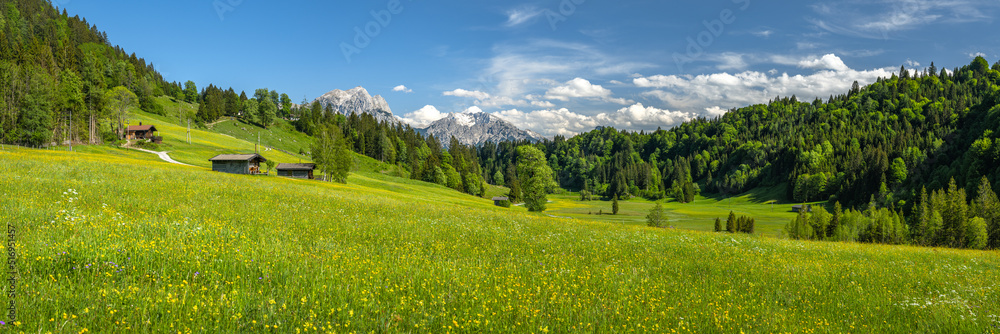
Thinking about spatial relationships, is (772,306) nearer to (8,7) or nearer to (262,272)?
(262,272)

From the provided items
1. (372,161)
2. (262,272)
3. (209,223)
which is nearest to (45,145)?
(372,161)

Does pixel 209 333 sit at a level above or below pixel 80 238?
below

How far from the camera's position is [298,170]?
9106 cm

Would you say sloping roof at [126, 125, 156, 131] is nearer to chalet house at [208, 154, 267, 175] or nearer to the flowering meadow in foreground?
chalet house at [208, 154, 267, 175]

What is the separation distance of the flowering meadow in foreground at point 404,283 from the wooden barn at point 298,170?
261 feet

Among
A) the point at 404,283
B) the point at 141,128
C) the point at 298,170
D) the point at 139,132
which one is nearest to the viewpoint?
the point at 404,283

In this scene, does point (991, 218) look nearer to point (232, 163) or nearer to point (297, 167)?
point (297, 167)

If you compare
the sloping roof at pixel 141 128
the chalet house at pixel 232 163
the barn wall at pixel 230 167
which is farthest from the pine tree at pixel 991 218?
the sloping roof at pixel 141 128

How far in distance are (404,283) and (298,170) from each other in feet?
309

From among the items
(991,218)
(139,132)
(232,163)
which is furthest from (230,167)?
(991,218)

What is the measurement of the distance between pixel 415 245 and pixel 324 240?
2542 mm

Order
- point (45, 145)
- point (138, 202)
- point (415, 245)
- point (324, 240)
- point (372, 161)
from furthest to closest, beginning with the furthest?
point (372, 161), point (45, 145), point (138, 202), point (415, 245), point (324, 240)

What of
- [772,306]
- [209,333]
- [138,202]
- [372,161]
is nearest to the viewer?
→ [209,333]

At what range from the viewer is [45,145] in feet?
255
